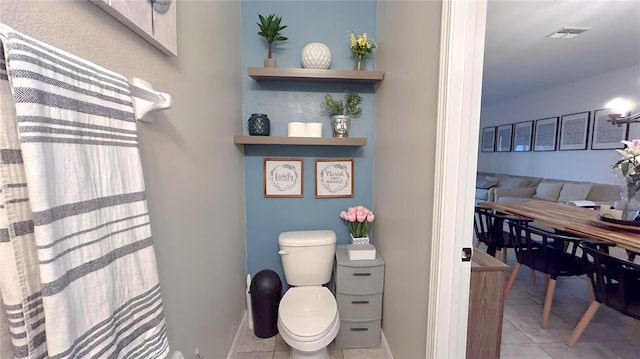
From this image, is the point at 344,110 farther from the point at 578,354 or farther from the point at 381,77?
the point at 578,354

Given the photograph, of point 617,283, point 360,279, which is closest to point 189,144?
point 360,279

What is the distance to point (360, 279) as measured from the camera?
1764 mm

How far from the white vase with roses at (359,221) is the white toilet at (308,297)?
0.66 ft

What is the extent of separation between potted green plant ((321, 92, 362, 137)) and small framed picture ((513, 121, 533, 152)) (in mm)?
5190

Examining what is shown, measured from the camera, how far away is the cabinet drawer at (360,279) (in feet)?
5.76

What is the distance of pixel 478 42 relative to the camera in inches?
39.1

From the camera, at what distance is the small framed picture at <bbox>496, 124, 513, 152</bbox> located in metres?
5.90

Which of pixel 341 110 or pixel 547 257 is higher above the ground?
pixel 341 110

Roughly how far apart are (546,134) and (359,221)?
508 cm

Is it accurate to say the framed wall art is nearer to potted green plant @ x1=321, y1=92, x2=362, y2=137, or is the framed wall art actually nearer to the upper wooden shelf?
the upper wooden shelf

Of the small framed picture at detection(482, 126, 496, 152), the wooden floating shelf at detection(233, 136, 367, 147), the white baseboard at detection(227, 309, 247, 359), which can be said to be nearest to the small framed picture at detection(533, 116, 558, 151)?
the small framed picture at detection(482, 126, 496, 152)

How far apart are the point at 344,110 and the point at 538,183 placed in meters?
4.94

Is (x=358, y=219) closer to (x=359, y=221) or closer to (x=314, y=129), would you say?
(x=359, y=221)

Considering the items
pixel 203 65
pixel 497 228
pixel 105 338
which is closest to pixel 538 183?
pixel 497 228
